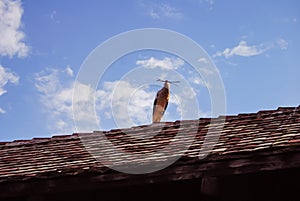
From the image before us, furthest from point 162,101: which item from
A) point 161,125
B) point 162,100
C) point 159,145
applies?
point 159,145

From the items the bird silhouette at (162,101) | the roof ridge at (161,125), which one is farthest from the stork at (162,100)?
the roof ridge at (161,125)

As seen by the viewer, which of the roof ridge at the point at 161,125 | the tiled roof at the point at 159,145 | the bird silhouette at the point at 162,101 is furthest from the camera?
the bird silhouette at the point at 162,101

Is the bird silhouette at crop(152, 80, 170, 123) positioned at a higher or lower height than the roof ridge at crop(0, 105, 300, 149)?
higher

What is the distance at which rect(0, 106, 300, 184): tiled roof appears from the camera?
13.9 feet

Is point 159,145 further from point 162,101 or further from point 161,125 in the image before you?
point 162,101

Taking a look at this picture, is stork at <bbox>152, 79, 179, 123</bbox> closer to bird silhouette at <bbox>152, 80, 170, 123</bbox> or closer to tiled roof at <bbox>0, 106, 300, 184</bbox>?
bird silhouette at <bbox>152, 80, 170, 123</bbox>

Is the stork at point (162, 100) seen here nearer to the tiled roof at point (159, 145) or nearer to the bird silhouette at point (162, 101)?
the bird silhouette at point (162, 101)

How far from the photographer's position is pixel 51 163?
5.38 metres

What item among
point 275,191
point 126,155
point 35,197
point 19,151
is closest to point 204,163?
point 275,191

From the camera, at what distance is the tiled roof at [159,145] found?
13.9 ft

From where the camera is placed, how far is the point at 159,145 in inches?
215

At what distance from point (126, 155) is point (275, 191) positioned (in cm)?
163

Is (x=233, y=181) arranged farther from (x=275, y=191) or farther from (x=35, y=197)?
(x=35, y=197)

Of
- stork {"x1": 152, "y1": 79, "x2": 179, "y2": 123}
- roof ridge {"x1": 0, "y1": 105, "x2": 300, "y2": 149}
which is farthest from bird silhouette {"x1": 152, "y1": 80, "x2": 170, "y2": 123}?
roof ridge {"x1": 0, "y1": 105, "x2": 300, "y2": 149}
